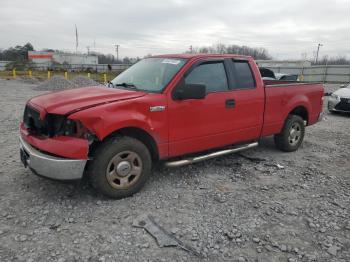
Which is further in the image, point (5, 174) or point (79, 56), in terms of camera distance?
point (79, 56)

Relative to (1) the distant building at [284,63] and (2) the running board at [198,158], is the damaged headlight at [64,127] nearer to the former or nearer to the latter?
(2) the running board at [198,158]

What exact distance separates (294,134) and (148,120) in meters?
Result: 3.55

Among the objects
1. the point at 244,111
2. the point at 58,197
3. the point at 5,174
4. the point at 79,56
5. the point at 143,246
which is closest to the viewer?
the point at 143,246

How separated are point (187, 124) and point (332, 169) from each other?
2789mm

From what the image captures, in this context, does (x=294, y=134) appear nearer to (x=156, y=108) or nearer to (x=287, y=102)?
(x=287, y=102)

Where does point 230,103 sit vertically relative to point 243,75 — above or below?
below

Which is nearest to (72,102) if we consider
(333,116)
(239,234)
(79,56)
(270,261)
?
(239,234)

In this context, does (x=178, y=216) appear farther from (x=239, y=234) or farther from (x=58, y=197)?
(x=58, y=197)

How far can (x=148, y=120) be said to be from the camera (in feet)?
13.1

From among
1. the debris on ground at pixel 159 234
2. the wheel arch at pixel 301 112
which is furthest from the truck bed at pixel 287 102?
the debris on ground at pixel 159 234

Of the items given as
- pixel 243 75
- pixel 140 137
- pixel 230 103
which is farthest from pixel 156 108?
pixel 243 75

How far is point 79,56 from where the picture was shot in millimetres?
65125

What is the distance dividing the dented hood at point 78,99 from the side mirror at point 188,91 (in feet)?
1.47

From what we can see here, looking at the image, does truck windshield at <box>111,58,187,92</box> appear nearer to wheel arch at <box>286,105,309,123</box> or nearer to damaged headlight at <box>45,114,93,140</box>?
damaged headlight at <box>45,114,93,140</box>
